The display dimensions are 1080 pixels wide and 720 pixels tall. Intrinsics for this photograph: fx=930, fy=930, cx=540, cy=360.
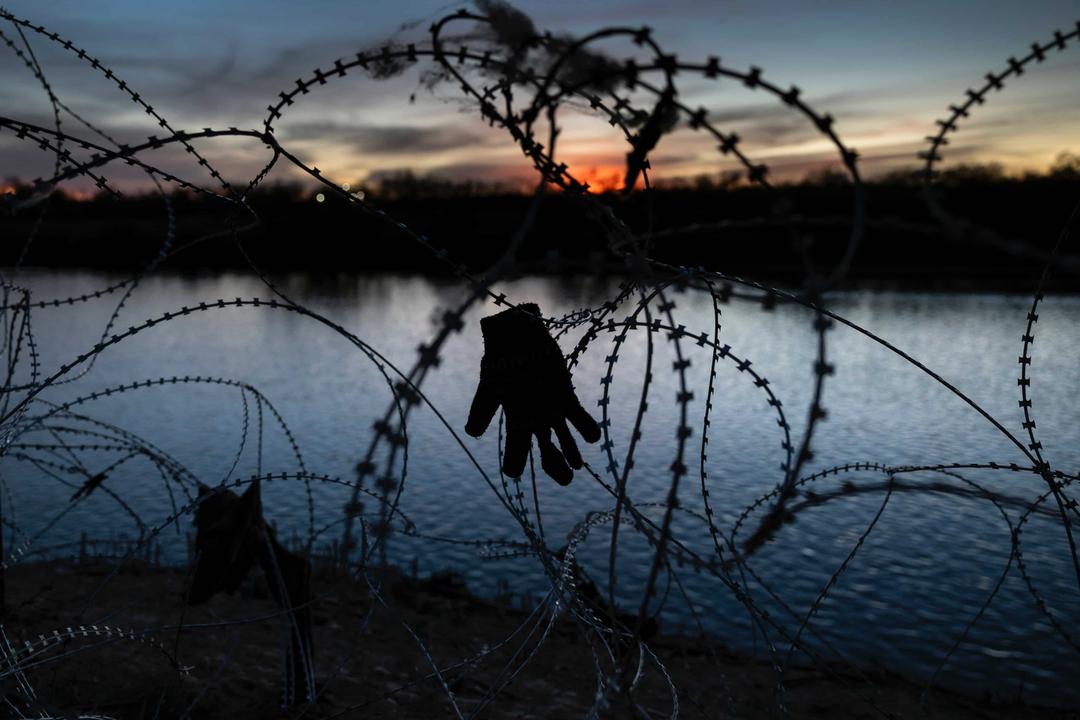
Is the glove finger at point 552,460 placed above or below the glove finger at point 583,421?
below

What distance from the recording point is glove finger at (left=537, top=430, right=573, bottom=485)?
496 cm

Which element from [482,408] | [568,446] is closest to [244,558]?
[482,408]

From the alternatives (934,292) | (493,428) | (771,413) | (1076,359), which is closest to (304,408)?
(493,428)

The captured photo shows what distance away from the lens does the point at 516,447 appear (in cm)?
487

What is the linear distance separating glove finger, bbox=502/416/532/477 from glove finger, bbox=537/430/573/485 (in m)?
0.09

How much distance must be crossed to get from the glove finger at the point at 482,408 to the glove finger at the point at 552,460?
0.94ft

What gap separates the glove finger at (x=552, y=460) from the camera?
4957mm

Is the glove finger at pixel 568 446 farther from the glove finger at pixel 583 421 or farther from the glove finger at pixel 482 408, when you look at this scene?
the glove finger at pixel 482 408

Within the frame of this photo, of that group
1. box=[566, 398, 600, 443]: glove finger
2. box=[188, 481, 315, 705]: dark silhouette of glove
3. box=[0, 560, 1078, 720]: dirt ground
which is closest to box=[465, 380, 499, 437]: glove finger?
box=[566, 398, 600, 443]: glove finger

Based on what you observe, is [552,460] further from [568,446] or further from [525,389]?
[525,389]

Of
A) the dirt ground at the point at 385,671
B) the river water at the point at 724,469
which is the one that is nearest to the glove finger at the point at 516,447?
the river water at the point at 724,469

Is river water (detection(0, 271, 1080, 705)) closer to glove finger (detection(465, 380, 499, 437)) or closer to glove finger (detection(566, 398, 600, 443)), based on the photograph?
glove finger (detection(465, 380, 499, 437))

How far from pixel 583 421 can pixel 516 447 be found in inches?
15.2

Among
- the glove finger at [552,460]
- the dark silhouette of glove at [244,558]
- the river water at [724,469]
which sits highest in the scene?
the glove finger at [552,460]
